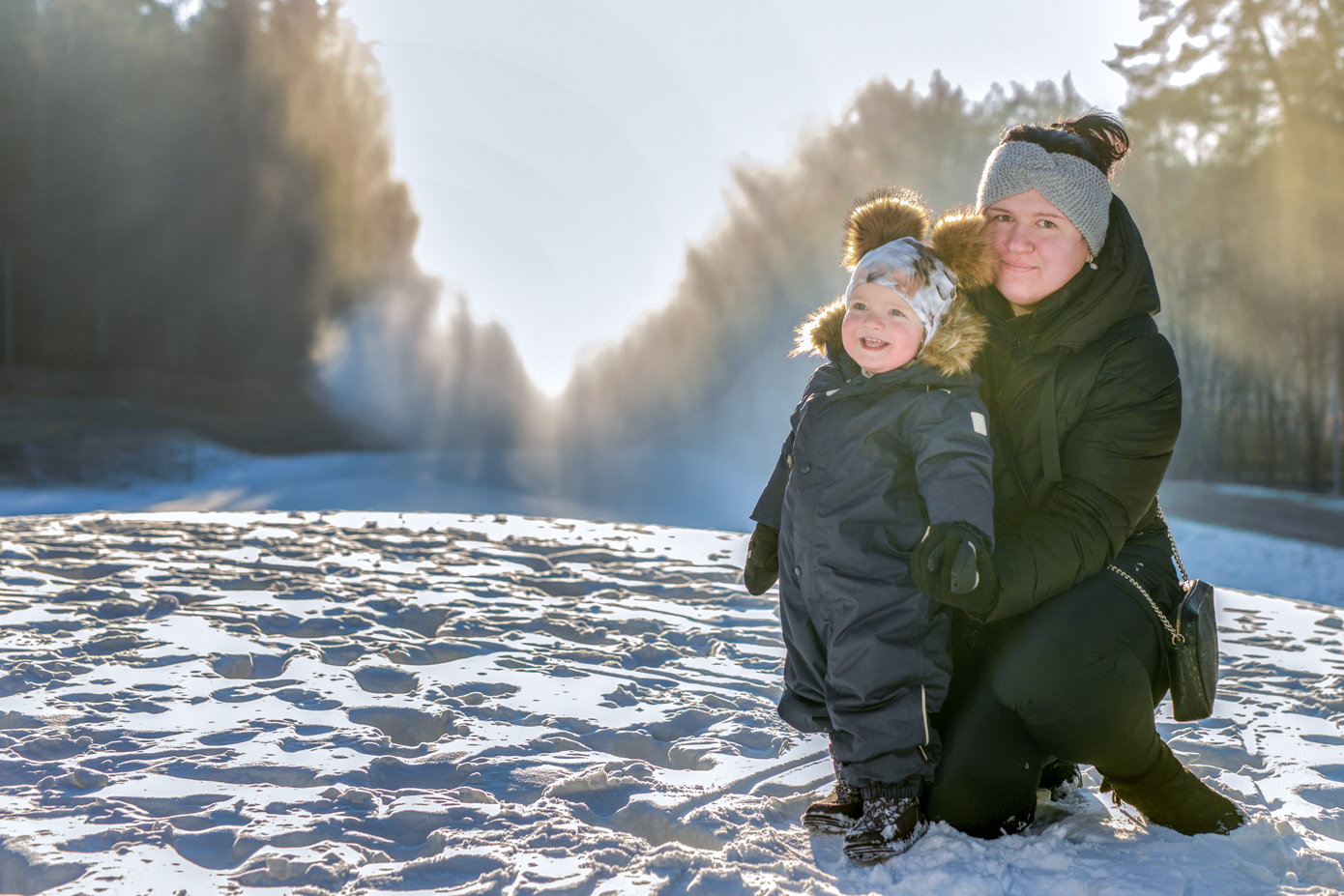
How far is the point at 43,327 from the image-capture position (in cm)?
1891

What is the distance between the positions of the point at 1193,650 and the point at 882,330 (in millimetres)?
898

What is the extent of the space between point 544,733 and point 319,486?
1153 centimetres

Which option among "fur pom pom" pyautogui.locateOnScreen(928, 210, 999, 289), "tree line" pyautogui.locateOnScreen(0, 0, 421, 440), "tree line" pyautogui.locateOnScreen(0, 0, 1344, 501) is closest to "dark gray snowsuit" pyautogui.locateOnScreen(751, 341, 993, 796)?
"fur pom pom" pyautogui.locateOnScreen(928, 210, 999, 289)

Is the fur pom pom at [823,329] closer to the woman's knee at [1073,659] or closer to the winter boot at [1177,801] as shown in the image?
the woman's knee at [1073,659]

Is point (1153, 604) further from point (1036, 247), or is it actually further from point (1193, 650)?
point (1036, 247)

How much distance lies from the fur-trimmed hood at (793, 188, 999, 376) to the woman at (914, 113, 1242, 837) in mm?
116

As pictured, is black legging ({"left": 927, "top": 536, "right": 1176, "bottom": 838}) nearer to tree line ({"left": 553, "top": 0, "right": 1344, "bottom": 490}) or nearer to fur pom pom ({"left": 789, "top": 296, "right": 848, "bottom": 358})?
fur pom pom ({"left": 789, "top": 296, "right": 848, "bottom": 358})

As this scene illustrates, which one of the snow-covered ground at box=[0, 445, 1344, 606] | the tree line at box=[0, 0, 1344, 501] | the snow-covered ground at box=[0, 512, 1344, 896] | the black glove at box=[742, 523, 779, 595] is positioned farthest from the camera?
the tree line at box=[0, 0, 1344, 501]

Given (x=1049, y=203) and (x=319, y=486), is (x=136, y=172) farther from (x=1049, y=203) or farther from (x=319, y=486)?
(x=1049, y=203)

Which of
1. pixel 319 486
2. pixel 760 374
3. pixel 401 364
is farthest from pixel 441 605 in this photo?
pixel 401 364

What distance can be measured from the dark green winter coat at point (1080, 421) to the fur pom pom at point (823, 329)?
1.13ft

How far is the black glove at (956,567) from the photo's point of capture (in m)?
1.73

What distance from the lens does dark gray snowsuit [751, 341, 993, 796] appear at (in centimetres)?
190

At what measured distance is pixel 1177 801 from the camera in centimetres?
200
